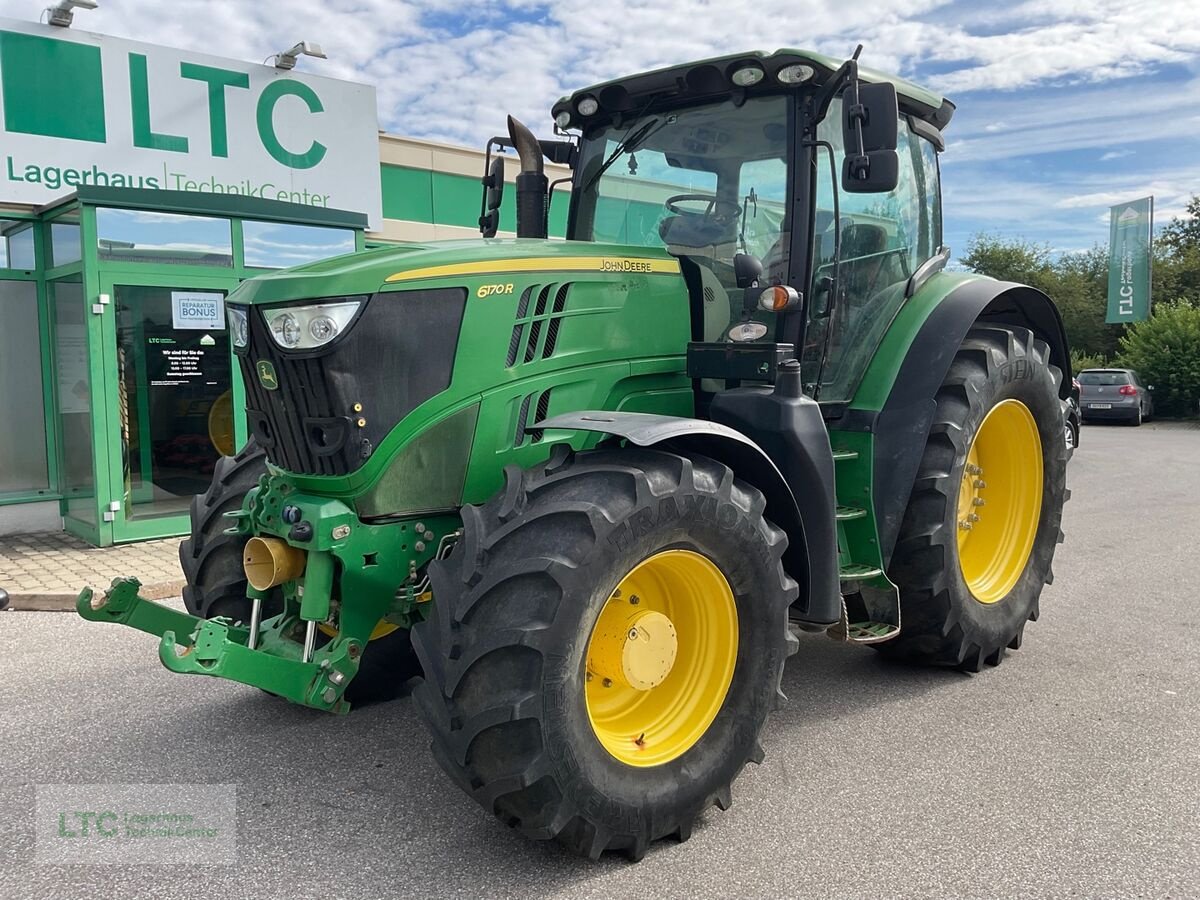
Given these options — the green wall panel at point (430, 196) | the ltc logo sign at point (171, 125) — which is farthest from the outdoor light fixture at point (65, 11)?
the green wall panel at point (430, 196)

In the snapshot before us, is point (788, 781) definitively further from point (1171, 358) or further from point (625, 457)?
point (1171, 358)

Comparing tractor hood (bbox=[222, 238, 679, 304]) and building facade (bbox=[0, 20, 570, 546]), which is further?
building facade (bbox=[0, 20, 570, 546])

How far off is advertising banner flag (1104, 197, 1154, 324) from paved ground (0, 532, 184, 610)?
2803 cm

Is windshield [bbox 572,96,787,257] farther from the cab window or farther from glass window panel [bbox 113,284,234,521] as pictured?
glass window panel [bbox 113,284,234,521]

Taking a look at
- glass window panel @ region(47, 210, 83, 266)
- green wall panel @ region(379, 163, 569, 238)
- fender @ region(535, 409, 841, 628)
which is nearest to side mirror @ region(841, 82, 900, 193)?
fender @ region(535, 409, 841, 628)

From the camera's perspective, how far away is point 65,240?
8.13 metres

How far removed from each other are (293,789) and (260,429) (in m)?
1.31

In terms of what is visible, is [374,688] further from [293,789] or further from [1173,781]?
[1173,781]

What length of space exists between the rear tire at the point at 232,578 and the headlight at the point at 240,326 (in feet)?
2.29

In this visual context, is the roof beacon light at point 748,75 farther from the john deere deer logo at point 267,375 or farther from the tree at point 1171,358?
the tree at point 1171,358

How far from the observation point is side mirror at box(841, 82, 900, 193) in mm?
3539

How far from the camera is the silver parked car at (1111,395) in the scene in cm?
2352

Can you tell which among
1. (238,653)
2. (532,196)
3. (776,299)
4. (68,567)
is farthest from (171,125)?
(238,653)

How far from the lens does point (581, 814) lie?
2.85 meters
